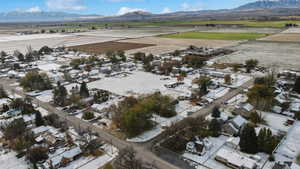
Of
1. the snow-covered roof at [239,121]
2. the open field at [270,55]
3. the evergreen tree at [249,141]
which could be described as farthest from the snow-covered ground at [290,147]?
the open field at [270,55]

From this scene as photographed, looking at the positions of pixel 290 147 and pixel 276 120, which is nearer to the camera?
pixel 290 147

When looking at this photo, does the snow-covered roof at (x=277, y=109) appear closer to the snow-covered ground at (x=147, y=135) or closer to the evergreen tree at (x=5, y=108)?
the snow-covered ground at (x=147, y=135)

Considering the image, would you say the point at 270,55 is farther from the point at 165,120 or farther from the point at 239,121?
the point at 165,120

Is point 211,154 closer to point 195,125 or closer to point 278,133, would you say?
point 195,125

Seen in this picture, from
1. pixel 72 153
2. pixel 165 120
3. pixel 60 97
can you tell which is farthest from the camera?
pixel 60 97

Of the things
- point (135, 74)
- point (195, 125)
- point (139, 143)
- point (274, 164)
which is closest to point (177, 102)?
point (195, 125)

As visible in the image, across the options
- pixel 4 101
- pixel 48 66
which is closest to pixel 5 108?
pixel 4 101

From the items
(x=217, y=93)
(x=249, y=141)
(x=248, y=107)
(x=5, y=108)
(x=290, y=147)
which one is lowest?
(x=290, y=147)
